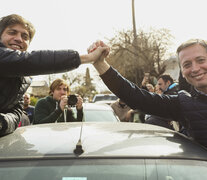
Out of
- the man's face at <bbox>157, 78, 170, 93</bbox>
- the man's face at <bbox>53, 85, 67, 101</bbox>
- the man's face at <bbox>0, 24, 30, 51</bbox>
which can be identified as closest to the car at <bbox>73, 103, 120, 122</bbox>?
the man's face at <bbox>53, 85, 67, 101</bbox>

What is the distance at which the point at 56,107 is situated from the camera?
4352mm

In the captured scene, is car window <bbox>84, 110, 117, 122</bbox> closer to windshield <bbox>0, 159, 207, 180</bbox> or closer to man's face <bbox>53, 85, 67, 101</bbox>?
man's face <bbox>53, 85, 67, 101</bbox>

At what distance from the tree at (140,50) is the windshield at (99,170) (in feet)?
97.2

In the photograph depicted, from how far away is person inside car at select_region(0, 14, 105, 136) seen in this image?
1845mm

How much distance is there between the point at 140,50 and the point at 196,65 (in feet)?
94.6

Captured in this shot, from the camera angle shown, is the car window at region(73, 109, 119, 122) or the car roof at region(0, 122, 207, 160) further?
the car window at region(73, 109, 119, 122)

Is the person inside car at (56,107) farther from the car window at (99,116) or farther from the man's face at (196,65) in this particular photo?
the man's face at (196,65)

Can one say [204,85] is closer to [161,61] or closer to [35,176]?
[35,176]

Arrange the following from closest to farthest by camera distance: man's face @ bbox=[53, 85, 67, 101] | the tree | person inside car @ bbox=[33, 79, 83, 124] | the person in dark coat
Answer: person inside car @ bbox=[33, 79, 83, 124] → the person in dark coat → man's face @ bbox=[53, 85, 67, 101] → the tree

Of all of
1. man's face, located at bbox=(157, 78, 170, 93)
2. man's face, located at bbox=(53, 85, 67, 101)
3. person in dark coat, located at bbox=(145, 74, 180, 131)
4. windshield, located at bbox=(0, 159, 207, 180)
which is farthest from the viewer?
man's face, located at bbox=(157, 78, 170, 93)

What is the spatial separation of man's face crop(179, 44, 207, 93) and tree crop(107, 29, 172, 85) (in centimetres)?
2856

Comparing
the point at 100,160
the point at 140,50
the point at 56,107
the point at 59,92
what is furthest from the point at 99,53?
the point at 140,50

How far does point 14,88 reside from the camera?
203 centimetres

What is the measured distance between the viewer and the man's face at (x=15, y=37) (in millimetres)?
2188
